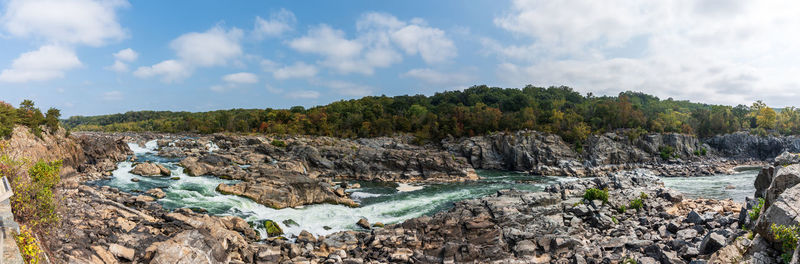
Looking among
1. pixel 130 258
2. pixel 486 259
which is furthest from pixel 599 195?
pixel 130 258

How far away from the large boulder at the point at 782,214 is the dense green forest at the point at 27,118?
38.2 m

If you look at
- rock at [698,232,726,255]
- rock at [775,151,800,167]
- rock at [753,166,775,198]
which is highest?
rock at [775,151,800,167]

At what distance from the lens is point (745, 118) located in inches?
3526

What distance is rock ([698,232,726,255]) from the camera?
39.1 ft

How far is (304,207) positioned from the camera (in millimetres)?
27438

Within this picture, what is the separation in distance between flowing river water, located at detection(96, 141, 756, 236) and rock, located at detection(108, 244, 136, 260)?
8.47 m

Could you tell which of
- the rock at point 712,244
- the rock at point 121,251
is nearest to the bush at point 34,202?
the rock at point 121,251

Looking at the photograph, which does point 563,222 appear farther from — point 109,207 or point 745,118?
point 745,118

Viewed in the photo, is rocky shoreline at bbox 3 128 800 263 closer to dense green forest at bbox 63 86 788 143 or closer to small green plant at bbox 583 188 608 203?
small green plant at bbox 583 188 608 203

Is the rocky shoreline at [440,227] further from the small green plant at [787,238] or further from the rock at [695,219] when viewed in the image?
the small green plant at [787,238]

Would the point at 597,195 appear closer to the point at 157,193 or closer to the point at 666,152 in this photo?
the point at 157,193

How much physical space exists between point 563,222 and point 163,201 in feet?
83.2

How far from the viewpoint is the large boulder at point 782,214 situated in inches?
364

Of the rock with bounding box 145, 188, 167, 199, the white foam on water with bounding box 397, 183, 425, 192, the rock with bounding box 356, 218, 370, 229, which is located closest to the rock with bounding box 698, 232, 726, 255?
the rock with bounding box 356, 218, 370, 229
